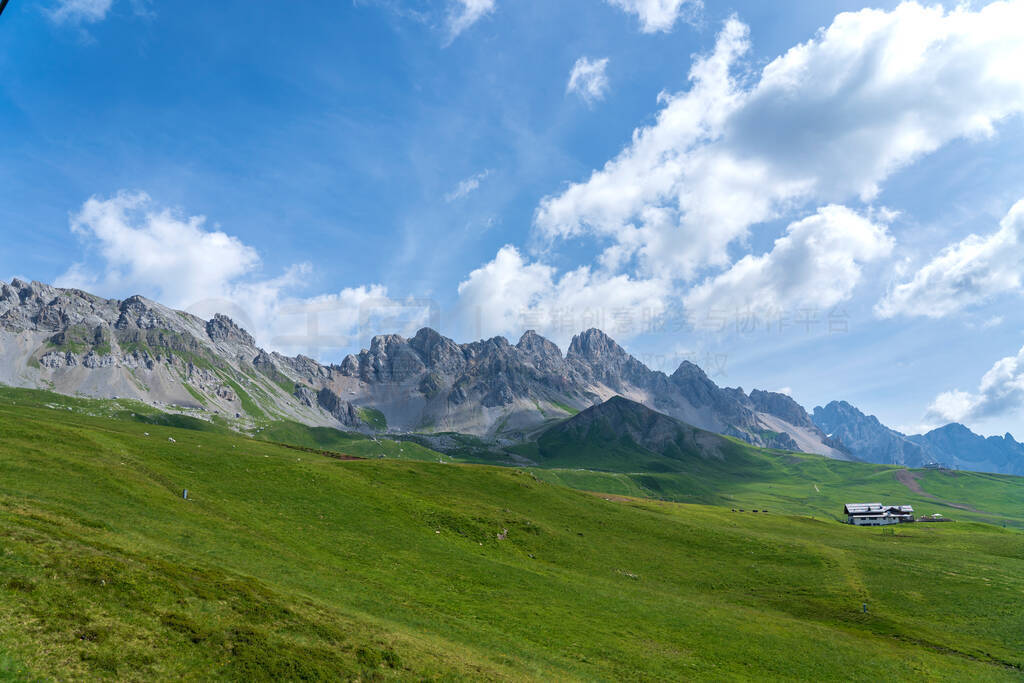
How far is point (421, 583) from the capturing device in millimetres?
47781

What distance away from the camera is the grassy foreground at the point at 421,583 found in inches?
958

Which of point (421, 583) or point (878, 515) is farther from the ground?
point (421, 583)

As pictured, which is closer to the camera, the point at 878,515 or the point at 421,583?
the point at 421,583

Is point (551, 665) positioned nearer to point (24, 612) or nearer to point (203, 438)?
point (24, 612)

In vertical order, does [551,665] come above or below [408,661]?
below

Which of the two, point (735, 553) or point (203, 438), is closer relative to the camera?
point (735, 553)

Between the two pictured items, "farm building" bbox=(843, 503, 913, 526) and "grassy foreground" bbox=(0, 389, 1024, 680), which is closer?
"grassy foreground" bbox=(0, 389, 1024, 680)

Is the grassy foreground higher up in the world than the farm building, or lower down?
higher up

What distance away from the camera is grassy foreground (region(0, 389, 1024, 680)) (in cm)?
2433

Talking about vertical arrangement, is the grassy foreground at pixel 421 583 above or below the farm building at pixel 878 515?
above

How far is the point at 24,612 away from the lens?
21203mm

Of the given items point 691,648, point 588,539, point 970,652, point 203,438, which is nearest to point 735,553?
point 588,539

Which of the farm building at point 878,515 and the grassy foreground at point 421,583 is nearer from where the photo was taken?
the grassy foreground at point 421,583

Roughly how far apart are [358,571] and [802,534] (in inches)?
3622
